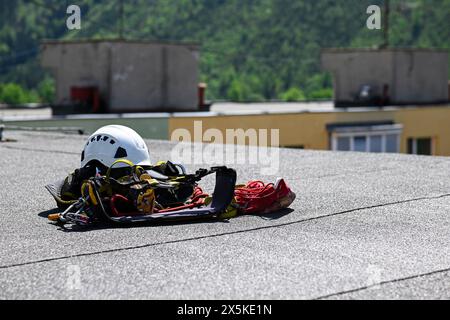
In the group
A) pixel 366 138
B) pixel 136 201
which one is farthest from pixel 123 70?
pixel 136 201

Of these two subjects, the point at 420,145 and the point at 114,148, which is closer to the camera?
the point at 114,148

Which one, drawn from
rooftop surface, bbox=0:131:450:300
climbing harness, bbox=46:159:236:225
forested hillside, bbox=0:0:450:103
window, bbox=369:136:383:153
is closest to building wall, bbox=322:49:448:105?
window, bbox=369:136:383:153

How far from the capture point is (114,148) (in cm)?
1045

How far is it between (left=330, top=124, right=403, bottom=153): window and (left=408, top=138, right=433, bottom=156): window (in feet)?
3.56

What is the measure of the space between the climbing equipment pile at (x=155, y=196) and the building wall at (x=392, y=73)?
34970 mm

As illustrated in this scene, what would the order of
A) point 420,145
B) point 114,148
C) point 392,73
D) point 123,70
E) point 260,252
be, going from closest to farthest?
point 260,252 → point 114,148 → point 123,70 → point 420,145 → point 392,73

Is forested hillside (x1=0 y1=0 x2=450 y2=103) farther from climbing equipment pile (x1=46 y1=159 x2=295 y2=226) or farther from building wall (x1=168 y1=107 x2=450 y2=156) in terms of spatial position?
climbing equipment pile (x1=46 y1=159 x2=295 y2=226)

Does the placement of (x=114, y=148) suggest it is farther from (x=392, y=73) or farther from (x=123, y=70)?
(x=392, y=73)

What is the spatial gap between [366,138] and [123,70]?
9891mm

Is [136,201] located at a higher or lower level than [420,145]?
higher

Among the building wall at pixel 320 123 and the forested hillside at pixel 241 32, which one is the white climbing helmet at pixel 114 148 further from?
the forested hillside at pixel 241 32

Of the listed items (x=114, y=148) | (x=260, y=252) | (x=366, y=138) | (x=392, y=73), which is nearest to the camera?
(x=260, y=252)

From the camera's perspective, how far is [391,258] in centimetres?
774

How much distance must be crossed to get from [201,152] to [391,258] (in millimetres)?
11775
